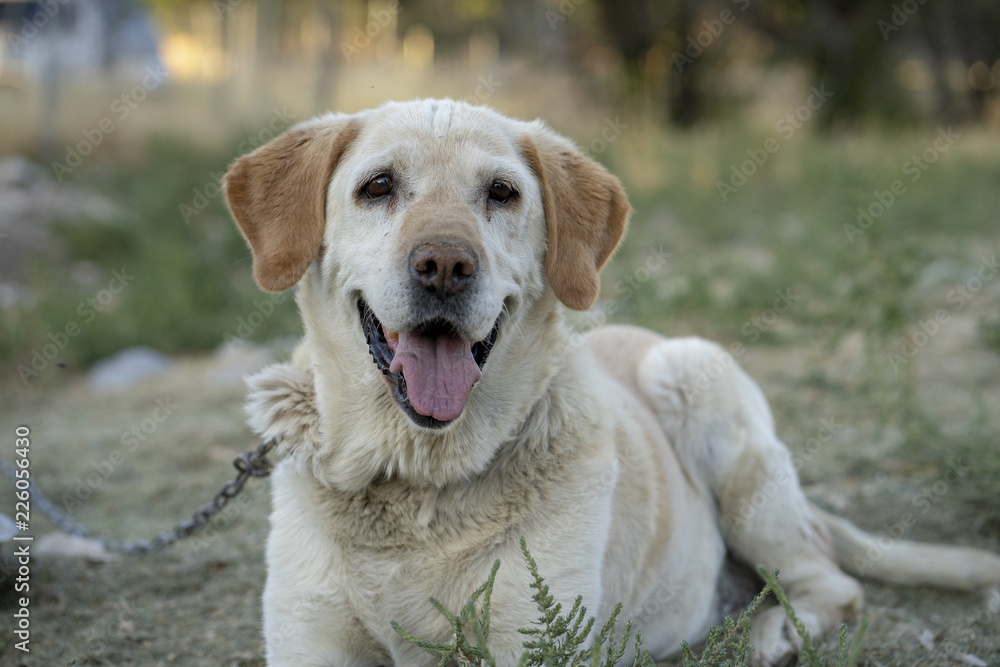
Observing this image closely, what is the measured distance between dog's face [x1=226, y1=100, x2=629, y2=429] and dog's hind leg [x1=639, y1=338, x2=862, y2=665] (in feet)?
2.69

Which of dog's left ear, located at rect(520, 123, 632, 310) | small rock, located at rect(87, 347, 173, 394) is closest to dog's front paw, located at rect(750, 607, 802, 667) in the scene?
dog's left ear, located at rect(520, 123, 632, 310)

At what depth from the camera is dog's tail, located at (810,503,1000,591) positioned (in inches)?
124

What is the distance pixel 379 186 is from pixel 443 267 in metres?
0.46

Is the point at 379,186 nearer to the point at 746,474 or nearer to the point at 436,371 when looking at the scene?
the point at 436,371

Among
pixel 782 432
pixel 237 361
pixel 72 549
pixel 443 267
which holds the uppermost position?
pixel 443 267

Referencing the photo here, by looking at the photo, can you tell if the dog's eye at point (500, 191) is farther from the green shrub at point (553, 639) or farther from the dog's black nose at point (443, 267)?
the green shrub at point (553, 639)

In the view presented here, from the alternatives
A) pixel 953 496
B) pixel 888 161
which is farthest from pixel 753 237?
pixel 953 496

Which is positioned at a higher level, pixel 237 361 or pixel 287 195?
pixel 287 195

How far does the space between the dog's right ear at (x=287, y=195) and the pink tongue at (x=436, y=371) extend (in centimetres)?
43

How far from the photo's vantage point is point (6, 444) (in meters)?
5.10

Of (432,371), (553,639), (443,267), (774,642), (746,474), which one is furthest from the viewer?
(746,474)

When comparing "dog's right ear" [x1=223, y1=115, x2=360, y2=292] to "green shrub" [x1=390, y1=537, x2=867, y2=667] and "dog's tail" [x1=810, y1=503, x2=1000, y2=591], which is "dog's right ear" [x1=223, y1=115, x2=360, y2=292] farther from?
"dog's tail" [x1=810, y1=503, x2=1000, y2=591]

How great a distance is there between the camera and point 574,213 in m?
2.70

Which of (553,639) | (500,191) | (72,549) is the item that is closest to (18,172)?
(72,549)
